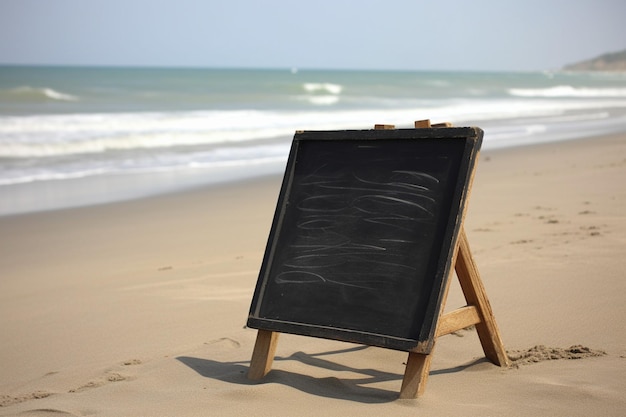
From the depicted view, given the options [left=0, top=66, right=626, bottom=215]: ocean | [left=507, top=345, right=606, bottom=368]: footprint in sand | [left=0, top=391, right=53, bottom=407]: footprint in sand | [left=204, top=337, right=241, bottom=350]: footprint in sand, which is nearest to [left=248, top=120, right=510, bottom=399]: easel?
[left=507, top=345, right=606, bottom=368]: footprint in sand

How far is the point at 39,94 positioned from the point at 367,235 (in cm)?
3521

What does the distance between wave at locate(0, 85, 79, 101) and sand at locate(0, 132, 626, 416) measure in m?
28.2

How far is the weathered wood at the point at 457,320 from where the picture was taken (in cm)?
366

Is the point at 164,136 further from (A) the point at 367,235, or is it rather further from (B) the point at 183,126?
(A) the point at 367,235

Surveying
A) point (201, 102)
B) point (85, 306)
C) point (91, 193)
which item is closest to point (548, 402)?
point (85, 306)

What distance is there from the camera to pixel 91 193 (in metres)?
10.9

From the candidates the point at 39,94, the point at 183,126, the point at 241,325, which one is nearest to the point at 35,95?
the point at 39,94

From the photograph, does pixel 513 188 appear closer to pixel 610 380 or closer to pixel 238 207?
pixel 238 207

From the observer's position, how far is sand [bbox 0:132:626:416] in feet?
11.9

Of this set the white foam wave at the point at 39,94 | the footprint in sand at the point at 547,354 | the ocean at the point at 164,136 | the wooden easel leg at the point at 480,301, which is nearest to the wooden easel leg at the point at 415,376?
the wooden easel leg at the point at 480,301

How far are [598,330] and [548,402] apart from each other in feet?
3.82

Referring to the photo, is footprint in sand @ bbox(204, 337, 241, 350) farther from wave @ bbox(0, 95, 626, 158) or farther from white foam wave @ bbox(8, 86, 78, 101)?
white foam wave @ bbox(8, 86, 78, 101)

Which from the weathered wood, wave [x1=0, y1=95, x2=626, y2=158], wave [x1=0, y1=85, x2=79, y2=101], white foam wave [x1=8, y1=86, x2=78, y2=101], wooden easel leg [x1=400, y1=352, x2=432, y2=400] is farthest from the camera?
white foam wave [x1=8, y1=86, x2=78, y2=101]

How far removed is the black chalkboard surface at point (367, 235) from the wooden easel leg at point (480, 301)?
10.7 inches
